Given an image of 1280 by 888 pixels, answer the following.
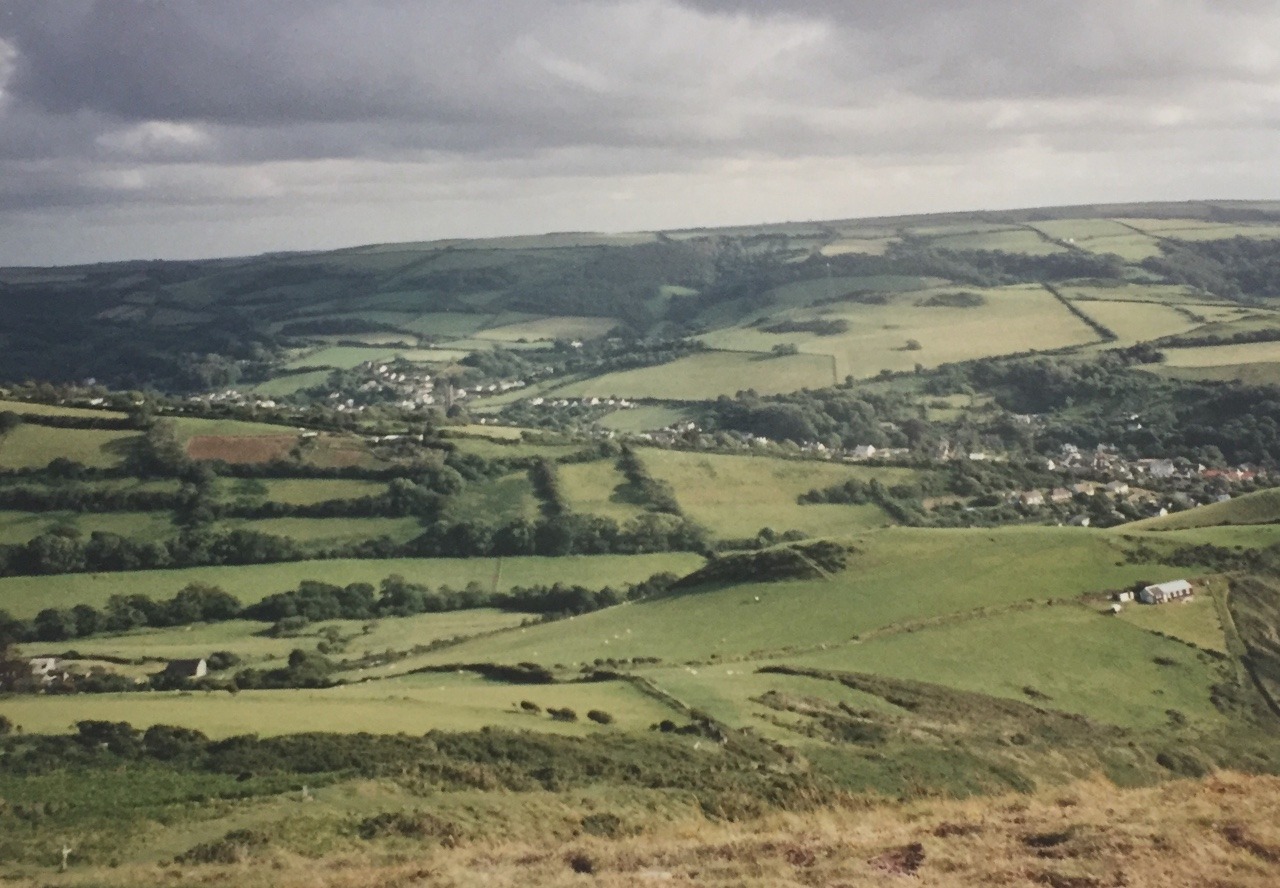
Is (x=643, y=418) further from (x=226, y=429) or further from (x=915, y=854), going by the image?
(x=915, y=854)

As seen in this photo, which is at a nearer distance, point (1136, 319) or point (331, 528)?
point (331, 528)

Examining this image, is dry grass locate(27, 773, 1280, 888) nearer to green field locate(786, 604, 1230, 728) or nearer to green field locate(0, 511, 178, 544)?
green field locate(786, 604, 1230, 728)

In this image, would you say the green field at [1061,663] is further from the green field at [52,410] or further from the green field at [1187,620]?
the green field at [52,410]

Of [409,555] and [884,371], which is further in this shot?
[884,371]

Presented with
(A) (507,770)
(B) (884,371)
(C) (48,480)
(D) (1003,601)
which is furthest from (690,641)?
(B) (884,371)

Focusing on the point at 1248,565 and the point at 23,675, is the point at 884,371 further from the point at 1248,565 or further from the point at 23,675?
the point at 23,675

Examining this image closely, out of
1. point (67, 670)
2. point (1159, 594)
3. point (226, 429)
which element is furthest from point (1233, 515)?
point (226, 429)
